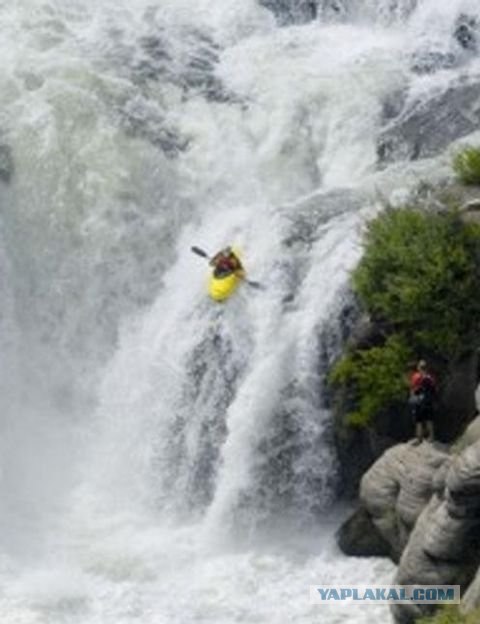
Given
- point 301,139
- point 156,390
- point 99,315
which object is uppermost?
point 301,139

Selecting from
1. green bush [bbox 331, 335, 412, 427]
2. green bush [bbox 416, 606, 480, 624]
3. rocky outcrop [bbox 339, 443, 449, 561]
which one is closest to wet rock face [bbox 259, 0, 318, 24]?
green bush [bbox 331, 335, 412, 427]

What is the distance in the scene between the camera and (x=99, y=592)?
73.1 feet

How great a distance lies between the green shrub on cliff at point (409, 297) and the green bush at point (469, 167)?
1.44 meters

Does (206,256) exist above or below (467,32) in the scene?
below

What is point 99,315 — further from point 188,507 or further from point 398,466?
point 398,466

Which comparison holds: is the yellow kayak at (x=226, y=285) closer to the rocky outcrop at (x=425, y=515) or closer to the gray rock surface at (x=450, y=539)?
the rocky outcrop at (x=425, y=515)

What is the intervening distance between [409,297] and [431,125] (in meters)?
8.11

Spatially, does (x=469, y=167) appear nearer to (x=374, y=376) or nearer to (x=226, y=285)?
(x=374, y=376)

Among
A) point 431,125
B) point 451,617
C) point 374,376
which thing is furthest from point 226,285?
point 451,617

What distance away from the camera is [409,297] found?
71.7 ft

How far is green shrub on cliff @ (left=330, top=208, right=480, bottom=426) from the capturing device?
21859 mm

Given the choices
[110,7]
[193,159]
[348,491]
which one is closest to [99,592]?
[348,491]

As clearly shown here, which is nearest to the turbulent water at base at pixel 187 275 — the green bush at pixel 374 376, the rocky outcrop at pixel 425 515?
the rocky outcrop at pixel 425 515

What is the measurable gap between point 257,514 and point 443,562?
4667 mm
